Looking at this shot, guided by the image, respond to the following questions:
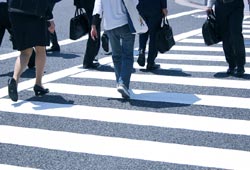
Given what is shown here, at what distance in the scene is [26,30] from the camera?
247 inches

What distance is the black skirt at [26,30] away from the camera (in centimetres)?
626

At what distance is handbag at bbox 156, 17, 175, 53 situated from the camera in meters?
7.90

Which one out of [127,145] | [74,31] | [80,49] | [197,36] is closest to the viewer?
[127,145]

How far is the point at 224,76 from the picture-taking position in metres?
7.71

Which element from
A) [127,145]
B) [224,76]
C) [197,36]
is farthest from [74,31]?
[197,36]

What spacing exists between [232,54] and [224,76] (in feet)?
1.17

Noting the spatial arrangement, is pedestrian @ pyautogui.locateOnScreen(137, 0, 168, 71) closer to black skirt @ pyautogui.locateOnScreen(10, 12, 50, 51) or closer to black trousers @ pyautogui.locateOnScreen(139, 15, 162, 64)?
black trousers @ pyautogui.locateOnScreen(139, 15, 162, 64)

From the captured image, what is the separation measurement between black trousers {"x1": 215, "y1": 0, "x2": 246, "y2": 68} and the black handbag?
10cm

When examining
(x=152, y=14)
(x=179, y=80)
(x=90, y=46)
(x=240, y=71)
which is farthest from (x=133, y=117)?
(x=90, y=46)

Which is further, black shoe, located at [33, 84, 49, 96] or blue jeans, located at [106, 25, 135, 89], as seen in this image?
black shoe, located at [33, 84, 49, 96]

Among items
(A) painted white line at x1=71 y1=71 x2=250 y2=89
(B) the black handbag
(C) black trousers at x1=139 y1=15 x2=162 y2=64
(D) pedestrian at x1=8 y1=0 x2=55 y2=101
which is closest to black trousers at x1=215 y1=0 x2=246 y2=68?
(B) the black handbag

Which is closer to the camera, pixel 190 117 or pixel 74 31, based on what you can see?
pixel 190 117

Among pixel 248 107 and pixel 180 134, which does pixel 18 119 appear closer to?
pixel 180 134

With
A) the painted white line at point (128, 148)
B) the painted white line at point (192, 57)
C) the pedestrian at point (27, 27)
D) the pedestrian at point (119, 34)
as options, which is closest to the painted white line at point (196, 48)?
the painted white line at point (192, 57)
